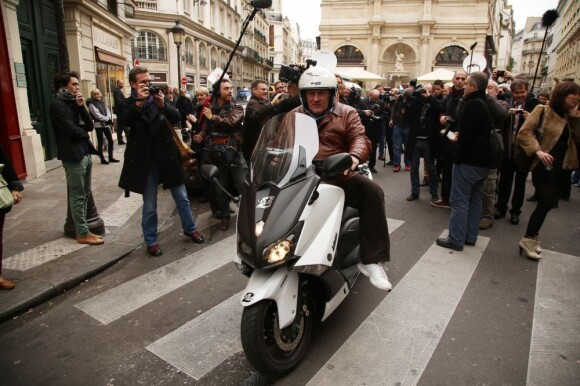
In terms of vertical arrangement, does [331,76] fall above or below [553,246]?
above

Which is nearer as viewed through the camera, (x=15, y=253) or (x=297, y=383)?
(x=297, y=383)

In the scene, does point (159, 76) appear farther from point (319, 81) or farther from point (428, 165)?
point (319, 81)

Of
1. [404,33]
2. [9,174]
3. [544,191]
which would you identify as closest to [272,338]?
[9,174]

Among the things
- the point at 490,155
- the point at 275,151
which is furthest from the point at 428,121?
the point at 275,151

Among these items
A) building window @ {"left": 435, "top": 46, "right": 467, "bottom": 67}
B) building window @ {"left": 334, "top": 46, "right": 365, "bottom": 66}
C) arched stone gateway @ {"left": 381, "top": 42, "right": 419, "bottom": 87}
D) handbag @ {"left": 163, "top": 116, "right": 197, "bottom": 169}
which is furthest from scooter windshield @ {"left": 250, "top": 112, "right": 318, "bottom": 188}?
building window @ {"left": 435, "top": 46, "right": 467, "bottom": 67}

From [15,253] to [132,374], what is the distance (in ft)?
9.48

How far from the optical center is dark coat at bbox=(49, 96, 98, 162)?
4562mm

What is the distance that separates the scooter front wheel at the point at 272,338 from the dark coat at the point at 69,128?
3374mm

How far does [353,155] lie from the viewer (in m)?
3.13

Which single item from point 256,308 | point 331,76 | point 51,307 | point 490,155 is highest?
point 331,76

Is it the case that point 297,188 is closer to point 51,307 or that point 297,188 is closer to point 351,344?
point 351,344

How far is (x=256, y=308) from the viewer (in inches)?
96.3

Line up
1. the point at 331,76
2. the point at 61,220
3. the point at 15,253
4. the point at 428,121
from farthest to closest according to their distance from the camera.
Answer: the point at 428,121 → the point at 61,220 → the point at 15,253 → the point at 331,76

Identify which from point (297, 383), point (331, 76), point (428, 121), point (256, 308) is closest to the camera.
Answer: point (256, 308)
